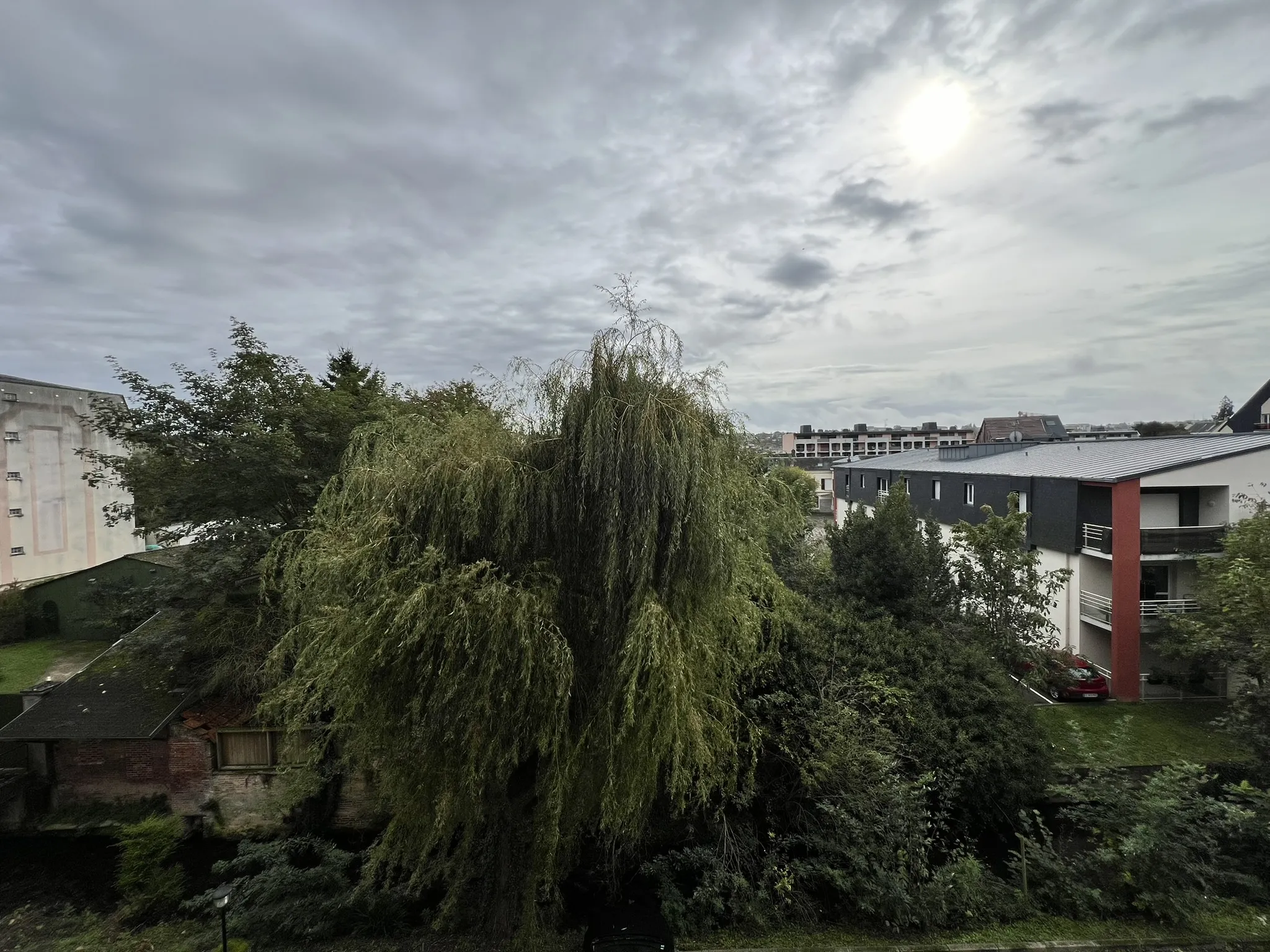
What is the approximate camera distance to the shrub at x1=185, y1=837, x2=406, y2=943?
25.7 feet

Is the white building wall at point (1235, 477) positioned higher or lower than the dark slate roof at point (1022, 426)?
lower

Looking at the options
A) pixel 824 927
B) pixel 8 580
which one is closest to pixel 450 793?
pixel 824 927

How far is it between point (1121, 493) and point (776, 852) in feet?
43.9

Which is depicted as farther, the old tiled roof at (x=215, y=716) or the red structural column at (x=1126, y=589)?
the red structural column at (x=1126, y=589)

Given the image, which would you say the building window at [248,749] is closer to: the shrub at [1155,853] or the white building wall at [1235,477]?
the shrub at [1155,853]

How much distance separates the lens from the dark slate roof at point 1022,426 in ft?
186

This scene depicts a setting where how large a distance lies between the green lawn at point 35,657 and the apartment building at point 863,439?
84.8m

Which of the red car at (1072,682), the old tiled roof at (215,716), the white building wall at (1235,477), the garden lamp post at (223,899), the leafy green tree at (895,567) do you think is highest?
the white building wall at (1235,477)

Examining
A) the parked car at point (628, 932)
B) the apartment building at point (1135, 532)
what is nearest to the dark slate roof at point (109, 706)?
the parked car at point (628, 932)

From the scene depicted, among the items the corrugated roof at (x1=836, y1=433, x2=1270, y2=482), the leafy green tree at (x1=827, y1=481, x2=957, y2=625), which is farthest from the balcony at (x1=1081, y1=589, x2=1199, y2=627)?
the leafy green tree at (x1=827, y1=481, x2=957, y2=625)

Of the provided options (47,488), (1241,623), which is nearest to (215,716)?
(47,488)

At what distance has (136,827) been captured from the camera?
883cm

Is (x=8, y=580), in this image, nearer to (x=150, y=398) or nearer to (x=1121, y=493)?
(x=150, y=398)

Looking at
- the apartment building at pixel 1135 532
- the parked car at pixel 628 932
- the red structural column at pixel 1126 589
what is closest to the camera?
the parked car at pixel 628 932
